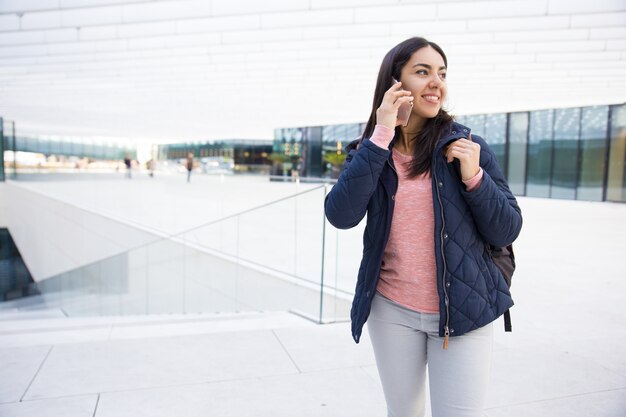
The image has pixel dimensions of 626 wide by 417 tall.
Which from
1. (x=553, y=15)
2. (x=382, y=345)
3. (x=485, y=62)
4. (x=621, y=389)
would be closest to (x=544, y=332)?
(x=621, y=389)

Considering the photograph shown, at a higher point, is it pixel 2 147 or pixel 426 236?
pixel 2 147

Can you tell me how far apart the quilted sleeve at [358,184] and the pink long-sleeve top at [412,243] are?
4cm

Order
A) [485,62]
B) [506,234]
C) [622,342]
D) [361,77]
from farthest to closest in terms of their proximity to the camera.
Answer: [361,77] → [485,62] → [622,342] → [506,234]

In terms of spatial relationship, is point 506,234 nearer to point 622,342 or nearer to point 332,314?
point 622,342

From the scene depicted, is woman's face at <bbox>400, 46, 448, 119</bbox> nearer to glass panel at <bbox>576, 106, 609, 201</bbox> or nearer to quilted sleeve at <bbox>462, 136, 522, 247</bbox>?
quilted sleeve at <bbox>462, 136, 522, 247</bbox>

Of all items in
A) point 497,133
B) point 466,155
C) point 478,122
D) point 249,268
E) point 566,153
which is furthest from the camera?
point 478,122

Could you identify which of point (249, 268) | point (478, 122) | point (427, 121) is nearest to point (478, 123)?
point (478, 122)

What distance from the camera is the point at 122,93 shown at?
651 inches

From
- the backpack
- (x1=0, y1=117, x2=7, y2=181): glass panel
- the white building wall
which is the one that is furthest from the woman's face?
(x1=0, y1=117, x2=7, y2=181): glass panel

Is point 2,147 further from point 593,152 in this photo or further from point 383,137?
point 383,137

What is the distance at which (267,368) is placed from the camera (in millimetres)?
3053

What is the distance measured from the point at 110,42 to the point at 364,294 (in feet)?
34.7

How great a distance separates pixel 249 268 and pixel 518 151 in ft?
53.6

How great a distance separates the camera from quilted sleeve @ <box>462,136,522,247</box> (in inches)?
57.3
